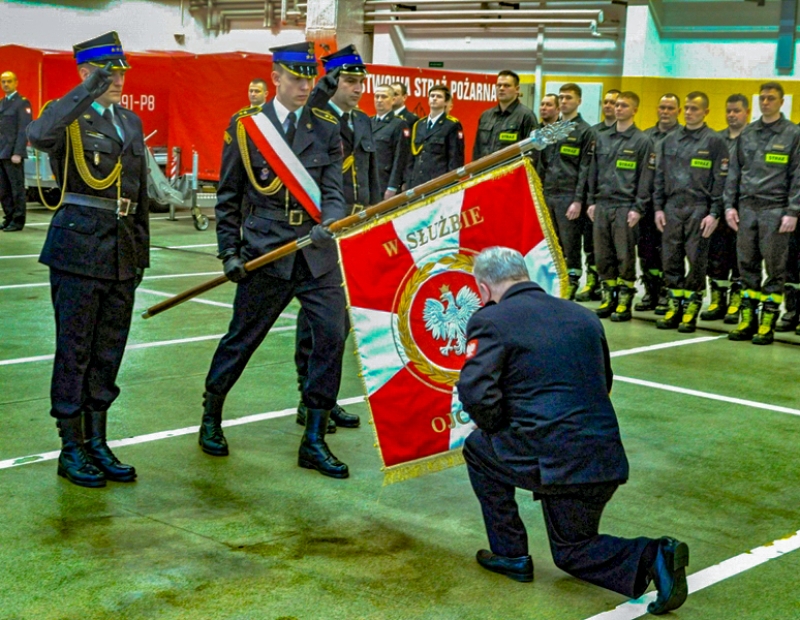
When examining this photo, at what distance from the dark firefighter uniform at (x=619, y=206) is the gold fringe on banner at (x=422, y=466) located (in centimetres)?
536

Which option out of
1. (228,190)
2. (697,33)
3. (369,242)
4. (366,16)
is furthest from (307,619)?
(366,16)

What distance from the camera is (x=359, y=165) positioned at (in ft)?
24.4

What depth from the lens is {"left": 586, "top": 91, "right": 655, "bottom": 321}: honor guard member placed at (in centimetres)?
1018

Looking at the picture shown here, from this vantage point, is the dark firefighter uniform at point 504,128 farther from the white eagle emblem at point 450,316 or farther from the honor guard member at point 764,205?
the white eagle emblem at point 450,316

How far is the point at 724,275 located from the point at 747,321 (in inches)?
38.3

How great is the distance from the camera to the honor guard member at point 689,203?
32.1 ft

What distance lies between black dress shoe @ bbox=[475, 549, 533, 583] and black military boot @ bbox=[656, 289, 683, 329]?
19.1ft

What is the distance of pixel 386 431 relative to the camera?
16.0 feet

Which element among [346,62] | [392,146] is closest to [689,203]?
[392,146]

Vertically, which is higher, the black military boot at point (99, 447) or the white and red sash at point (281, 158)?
the white and red sash at point (281, 158)

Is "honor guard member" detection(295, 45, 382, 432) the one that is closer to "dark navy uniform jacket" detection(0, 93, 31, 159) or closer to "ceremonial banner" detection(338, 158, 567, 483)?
"ceremonial banner" detection(338, 158, 567, 483)

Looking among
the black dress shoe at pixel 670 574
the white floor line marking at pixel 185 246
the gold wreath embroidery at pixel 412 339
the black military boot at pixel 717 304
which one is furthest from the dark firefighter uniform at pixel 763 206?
the white floor line marking at pixel 185 246

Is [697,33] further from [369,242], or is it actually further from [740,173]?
[369,242]

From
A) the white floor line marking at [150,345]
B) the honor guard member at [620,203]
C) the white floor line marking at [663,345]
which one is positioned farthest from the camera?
the honor guard member at [620,203]
